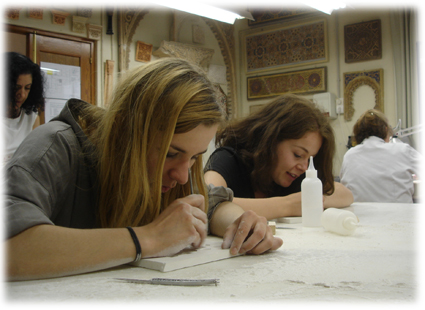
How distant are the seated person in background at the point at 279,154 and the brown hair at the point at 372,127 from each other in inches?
51.5

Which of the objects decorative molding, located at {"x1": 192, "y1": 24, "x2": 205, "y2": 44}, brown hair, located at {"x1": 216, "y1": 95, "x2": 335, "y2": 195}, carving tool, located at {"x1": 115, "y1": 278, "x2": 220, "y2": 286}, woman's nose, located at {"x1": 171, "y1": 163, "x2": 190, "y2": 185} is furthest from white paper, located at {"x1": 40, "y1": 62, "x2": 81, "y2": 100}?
carving tool, located at {"x1": 115, "y1": 278, "x2": 220, "y2": 286}

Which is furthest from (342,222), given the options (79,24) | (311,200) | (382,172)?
(79,24)

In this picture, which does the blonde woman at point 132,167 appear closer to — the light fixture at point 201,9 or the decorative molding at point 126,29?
the light fixture at point 201,9

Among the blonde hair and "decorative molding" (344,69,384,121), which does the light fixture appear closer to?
the blonde hair

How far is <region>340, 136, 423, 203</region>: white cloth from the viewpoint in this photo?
297 cm

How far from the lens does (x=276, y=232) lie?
1.32m

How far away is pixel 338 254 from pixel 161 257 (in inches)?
17.0

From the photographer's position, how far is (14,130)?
9.17 feet

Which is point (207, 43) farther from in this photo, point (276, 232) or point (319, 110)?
point (276, 232)

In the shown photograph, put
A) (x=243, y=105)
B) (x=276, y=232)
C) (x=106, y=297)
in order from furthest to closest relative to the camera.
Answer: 1. (x=243, y=105)
2. (x=276, y=232)
3. (x=106, y=297)

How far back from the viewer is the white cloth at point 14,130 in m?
2.68

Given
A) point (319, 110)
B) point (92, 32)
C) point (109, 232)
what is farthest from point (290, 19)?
point (109, 232)

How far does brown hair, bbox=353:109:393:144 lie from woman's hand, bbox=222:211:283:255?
241cm

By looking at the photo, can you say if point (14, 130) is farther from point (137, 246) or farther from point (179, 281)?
point (179, 281)
